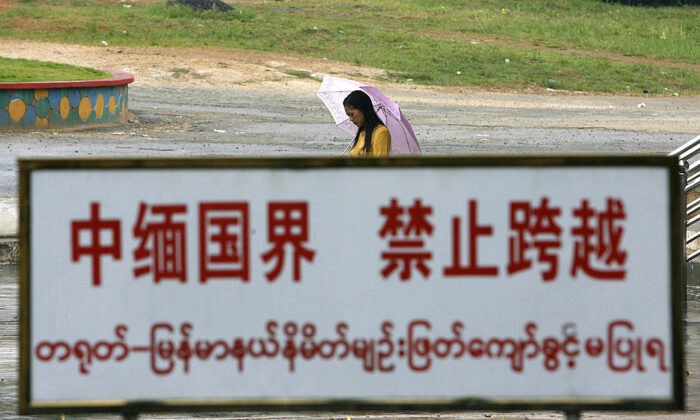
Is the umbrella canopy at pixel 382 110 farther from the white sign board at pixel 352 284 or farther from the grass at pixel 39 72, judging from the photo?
the grass at pixel 39 72

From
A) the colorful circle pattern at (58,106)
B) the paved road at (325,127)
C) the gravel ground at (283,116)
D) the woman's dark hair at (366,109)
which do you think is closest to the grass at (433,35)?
the gravel ground at (283,116)

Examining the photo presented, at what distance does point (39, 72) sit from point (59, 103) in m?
1.82

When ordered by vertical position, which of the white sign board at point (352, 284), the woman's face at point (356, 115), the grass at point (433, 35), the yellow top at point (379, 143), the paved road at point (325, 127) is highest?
the grass at point (433, 35)

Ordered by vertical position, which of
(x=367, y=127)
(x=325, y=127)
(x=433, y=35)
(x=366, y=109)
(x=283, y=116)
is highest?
(x=433, y=35)

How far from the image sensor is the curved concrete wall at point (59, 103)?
20.9 metres

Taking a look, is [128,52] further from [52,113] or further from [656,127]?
[656,127]

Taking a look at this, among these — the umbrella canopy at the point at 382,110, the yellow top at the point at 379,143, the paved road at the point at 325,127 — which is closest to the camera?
A: the yellow top at the point at 379,143

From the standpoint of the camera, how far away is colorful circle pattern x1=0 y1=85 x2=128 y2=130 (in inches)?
824

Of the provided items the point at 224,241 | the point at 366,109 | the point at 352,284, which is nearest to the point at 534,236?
the point at 352,284

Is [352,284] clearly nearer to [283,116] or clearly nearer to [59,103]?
[59,103]

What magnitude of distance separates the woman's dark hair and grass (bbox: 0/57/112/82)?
1437cm

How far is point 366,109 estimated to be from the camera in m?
7.94

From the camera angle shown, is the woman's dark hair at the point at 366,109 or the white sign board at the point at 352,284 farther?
the woman's dark hair at the point at 366,109

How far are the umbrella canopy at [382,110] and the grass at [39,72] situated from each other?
1318cm
